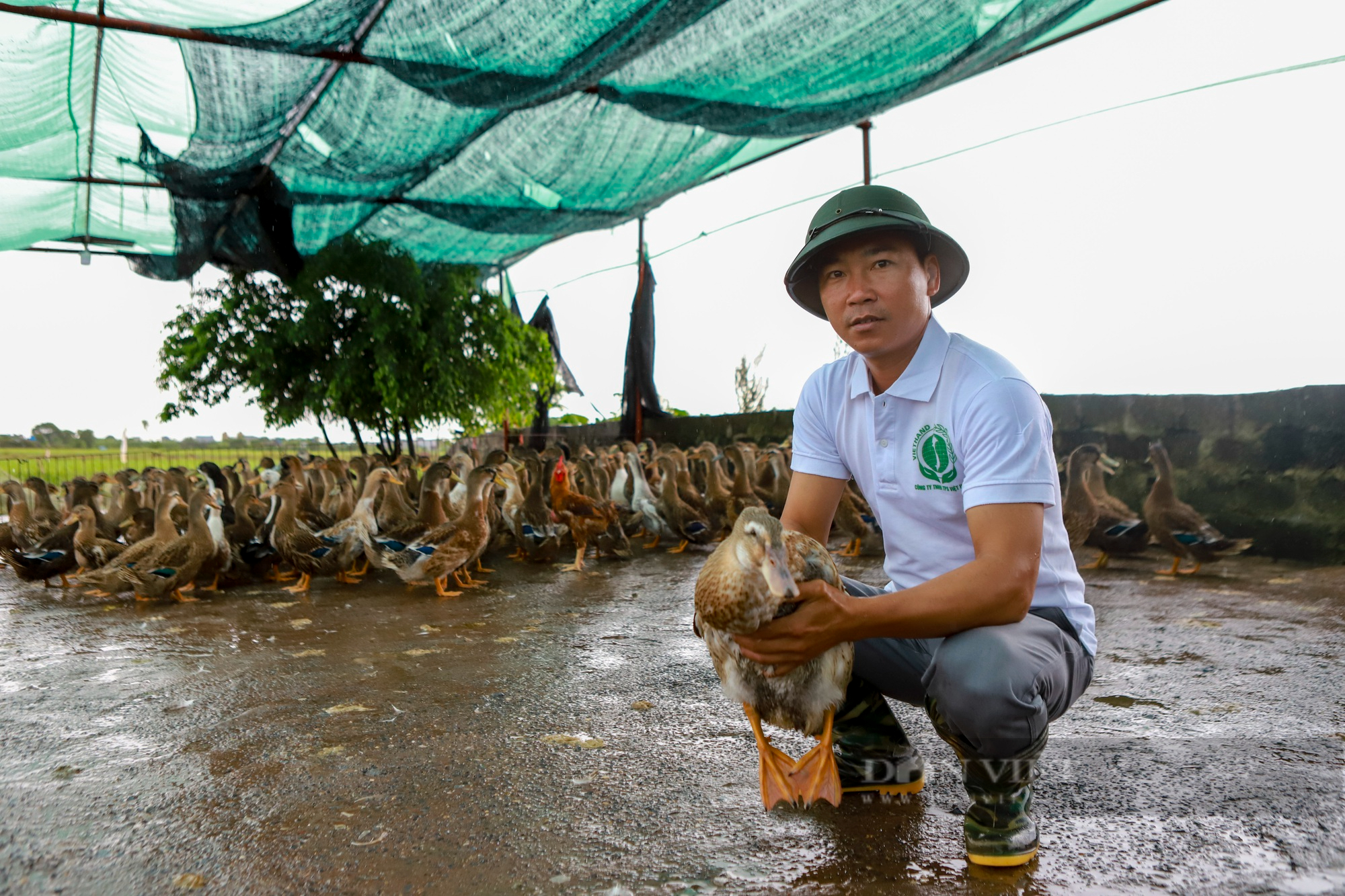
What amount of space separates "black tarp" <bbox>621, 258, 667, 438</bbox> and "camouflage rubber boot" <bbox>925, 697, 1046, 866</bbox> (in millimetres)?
13200

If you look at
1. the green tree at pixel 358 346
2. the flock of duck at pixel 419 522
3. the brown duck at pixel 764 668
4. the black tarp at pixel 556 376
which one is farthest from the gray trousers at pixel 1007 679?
the black tarp at pixel 556 376

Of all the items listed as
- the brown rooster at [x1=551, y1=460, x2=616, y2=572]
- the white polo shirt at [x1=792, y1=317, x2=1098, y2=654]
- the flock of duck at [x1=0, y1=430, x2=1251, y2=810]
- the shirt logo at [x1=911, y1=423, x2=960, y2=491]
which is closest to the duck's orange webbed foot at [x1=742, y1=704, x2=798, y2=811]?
the white polo shirt at [x1=792, y1=317, x2=1098, y2=654]

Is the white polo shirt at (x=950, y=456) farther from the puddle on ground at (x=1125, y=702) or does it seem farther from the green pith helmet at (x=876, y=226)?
the puddle on ground at (x=1125, y=702)

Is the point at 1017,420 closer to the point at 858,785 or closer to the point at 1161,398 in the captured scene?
the point at 858,785

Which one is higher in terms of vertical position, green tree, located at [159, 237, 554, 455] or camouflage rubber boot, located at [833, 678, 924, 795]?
green tree, located at [159, 237, 554, 455]

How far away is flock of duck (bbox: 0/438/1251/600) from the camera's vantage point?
6.59 metres

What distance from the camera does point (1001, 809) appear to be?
7.15ft

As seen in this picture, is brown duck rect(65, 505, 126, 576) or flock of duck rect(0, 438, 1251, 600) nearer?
flock of duck rect(0, 438, 1251, 600)

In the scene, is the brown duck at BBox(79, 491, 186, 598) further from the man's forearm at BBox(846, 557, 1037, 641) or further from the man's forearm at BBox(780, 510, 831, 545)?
the man's forearm at BBox(846, 557, 1037, 641)

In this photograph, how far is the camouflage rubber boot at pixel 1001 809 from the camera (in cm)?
217

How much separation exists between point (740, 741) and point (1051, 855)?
1.17m

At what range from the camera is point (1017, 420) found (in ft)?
7.25

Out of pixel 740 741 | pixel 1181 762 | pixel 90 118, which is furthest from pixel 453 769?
pixel 90 118

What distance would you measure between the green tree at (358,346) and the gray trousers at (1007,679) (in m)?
11.1
